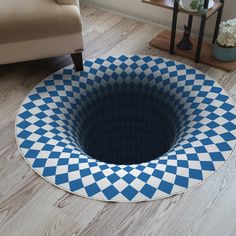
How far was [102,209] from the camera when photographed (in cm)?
144

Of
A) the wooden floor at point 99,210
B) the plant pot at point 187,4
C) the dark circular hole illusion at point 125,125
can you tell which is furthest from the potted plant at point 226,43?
the wooden floor at point 99,210

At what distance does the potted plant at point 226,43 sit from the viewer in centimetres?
210

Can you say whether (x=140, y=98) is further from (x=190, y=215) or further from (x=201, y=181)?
(x=190, y=215)

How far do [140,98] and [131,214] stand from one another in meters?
0.93

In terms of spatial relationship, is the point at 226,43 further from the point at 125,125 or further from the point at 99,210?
the point at 99,210

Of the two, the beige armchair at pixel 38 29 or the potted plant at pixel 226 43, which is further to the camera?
the potted plant at pixel 226 43

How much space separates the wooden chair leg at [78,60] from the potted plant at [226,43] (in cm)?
88

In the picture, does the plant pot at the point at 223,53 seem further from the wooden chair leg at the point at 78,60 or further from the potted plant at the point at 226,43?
the wooden chair leg at the point at 78,60

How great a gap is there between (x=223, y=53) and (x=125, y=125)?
0.78 m

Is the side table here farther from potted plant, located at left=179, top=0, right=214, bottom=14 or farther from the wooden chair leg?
the wooden chair leg

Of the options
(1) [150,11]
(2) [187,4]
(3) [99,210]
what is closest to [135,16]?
(1) [150,11]

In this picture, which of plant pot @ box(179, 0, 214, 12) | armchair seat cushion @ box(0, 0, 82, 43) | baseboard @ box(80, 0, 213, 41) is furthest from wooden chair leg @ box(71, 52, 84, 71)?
baseboard @ box(80, 0, 213, 41)

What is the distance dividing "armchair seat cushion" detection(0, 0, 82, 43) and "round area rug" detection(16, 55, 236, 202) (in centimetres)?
31

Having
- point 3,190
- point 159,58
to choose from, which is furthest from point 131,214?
point 159,58
